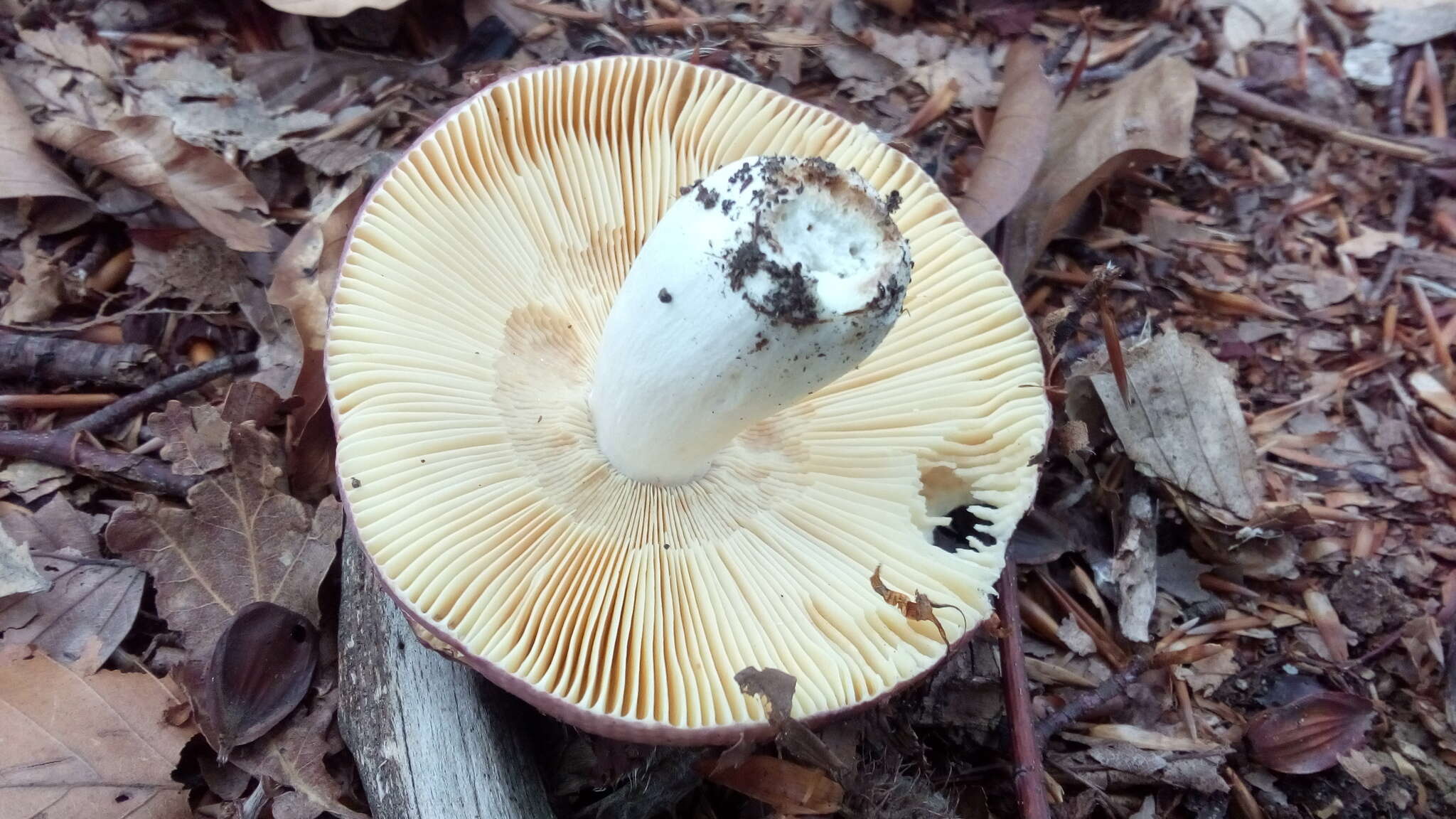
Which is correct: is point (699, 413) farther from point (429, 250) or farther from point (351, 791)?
point (351, 791)

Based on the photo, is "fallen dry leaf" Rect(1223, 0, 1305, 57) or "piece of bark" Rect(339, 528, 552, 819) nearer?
"piece of bark" Rect(339, 528, 552, 819)

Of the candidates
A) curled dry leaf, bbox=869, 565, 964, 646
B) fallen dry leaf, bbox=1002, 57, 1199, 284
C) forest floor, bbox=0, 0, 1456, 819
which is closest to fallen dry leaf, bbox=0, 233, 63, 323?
forest floor, bbox=0, 0, 1456, 819

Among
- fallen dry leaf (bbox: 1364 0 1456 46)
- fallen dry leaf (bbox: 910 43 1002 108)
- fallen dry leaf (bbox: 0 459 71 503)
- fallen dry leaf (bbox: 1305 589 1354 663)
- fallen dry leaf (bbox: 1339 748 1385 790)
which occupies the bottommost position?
fallen dry leaf (bbox: 1339 748 1385 790)

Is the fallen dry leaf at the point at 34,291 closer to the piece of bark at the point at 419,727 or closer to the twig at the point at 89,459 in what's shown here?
the twig at the point at 89,459

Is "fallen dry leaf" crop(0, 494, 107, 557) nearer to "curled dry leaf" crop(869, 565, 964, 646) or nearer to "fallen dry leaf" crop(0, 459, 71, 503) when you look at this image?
→ "fallen dry leaf" crop(0, 459, 71, 503)

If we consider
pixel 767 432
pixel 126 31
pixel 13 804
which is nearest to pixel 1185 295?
pixel 767 432
